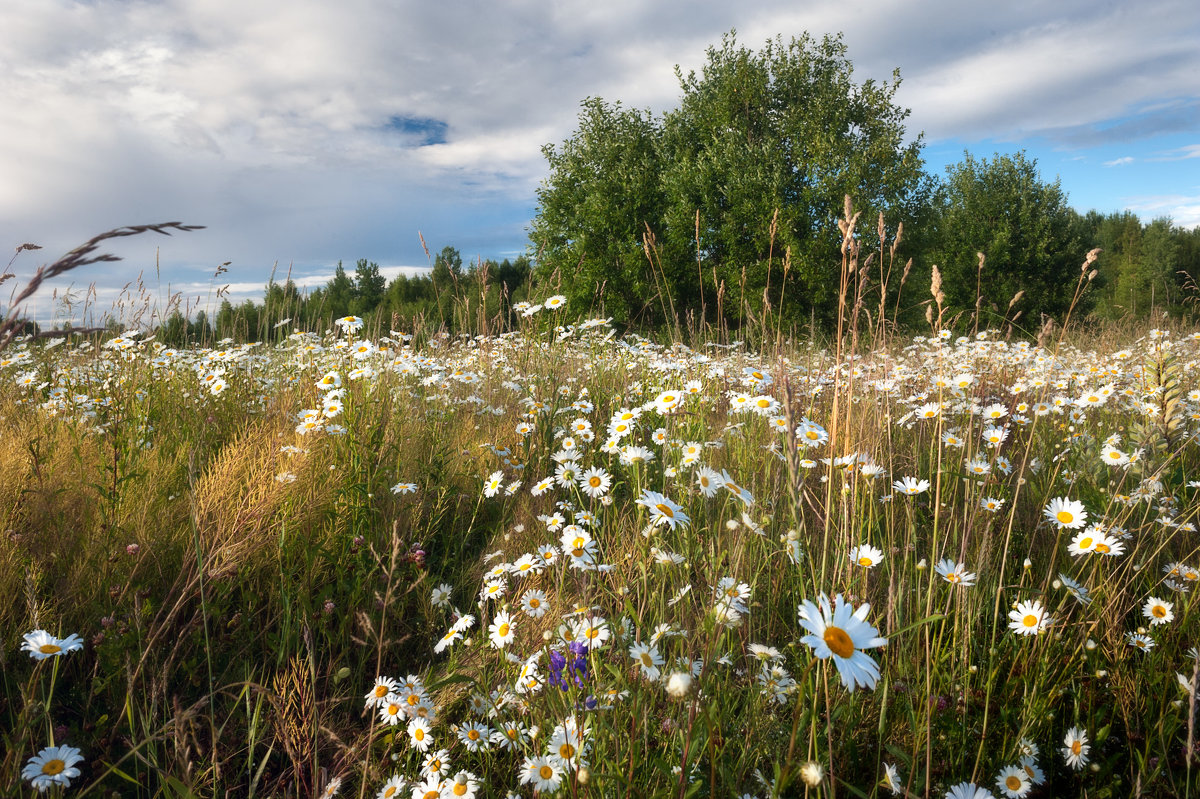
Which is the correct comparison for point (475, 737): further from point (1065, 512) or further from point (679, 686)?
point (1065, 512)

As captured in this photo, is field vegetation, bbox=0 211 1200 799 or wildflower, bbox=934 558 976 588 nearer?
field vegetation, bbox=0 211 1200 799

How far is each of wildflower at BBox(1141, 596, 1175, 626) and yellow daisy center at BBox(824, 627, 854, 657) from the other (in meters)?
1.60

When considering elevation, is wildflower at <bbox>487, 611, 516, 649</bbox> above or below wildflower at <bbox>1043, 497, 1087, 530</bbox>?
below

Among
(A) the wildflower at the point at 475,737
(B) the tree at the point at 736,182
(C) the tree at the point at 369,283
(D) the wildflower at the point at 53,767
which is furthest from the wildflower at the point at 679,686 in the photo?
(C) the tree at the point at 369,283

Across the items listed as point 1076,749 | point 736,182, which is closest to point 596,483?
point 1076,749

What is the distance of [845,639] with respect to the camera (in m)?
0.88

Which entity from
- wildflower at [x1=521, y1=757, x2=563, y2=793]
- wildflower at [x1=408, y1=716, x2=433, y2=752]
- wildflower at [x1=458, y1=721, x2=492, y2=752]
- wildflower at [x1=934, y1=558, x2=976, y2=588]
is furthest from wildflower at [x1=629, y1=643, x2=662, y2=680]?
wildflower at [x1=934, y1=558, x2=976, y2=588]

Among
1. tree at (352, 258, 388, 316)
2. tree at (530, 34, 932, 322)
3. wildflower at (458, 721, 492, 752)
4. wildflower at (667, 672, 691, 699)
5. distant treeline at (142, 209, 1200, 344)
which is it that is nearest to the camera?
wildflower at (667, 672, 691, 699)

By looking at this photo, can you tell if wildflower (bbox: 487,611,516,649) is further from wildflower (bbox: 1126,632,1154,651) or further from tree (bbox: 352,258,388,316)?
tree (bbox: 352,258,388,316)

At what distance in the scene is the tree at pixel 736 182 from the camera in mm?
18484

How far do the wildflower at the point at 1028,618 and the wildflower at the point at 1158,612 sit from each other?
1.17 ft

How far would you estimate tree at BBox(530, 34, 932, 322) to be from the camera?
18484 millimetres

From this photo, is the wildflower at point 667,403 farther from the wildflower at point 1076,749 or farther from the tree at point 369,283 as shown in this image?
→ the tree at point 369,283

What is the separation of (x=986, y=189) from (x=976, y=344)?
2526 centimetres
